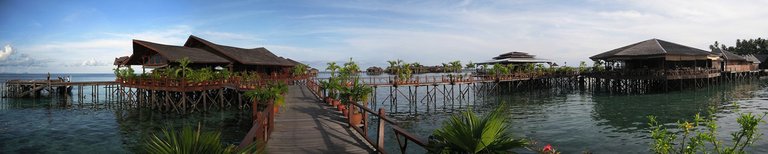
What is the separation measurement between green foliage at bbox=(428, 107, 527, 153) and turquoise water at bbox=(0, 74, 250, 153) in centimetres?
1166

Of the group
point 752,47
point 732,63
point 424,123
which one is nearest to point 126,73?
point 424,123

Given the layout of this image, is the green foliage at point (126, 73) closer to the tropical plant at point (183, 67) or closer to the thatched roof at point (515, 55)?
the tropical plant at point (183, 67)

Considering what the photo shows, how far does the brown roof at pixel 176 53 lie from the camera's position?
25812 mm

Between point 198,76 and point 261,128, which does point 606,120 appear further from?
point 198,76

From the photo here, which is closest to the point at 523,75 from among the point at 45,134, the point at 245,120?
the point at 245,120

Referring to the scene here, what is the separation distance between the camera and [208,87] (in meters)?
25.5

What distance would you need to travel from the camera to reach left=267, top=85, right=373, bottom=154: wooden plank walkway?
8.36 meters

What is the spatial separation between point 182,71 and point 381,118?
22706 mm

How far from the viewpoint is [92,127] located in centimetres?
2075

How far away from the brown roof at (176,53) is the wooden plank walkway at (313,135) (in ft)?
50.2

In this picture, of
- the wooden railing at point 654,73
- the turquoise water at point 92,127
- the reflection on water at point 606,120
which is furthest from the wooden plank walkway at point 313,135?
the wooden railing at point 654,73

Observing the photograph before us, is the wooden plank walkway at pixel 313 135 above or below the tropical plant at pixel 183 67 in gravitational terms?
below

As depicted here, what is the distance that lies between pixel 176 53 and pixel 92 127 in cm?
724

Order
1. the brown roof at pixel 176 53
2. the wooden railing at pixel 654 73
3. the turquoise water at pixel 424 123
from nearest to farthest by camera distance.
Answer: the turquoise water at pixel 424 123
the brown roof at pixel 176 53
the wooden railing at pixel 654 73
